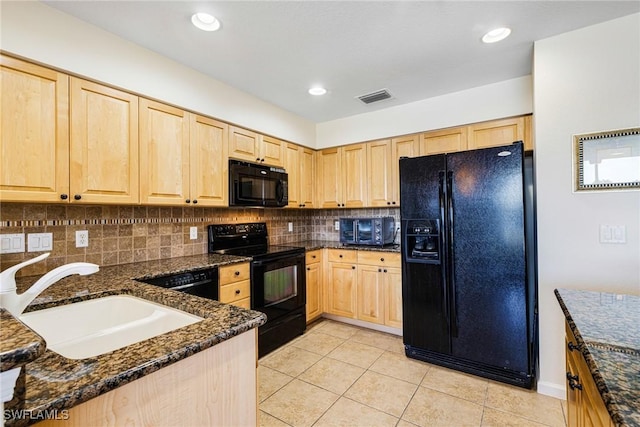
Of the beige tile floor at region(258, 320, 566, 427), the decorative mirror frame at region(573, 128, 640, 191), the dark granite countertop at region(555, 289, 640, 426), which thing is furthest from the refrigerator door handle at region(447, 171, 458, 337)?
the dark granite countertop at region(555, 289, 640, 426)

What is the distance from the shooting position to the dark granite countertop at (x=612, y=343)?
620 millimetres

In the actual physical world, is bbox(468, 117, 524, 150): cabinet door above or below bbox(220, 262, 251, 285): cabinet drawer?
above

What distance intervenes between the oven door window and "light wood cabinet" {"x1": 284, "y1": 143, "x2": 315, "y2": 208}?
2.63 ft

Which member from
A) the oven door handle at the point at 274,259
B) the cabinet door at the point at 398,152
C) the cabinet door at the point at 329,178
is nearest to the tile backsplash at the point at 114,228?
the oven door handle at the point at 274,259

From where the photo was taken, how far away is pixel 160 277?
1884 mm

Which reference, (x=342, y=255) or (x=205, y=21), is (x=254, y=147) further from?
(x=342, y=255)

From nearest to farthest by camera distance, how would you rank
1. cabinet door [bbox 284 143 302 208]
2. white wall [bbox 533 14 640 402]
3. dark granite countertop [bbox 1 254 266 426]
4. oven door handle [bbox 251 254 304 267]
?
dark granite countertop [bbox 1 254 266 426]
white wall [bbox 533 14 640 402]
oven door handle [bbox 251 254 304 267]
cabinet door [bbox 284 143 302 208]

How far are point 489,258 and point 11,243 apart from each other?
314 centimetres

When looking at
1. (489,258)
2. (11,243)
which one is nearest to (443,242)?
(489,258)

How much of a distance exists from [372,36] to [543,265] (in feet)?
6.47

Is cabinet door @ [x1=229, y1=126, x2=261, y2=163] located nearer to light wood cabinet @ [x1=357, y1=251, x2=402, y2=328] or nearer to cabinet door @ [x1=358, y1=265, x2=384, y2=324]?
light wood cabinet @ [x1=357, y1=251, x2=402, y2=328]

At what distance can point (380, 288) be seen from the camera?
A: 3127 millimetres

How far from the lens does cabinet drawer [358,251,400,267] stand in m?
3.03

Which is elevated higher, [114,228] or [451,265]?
[114,228]
